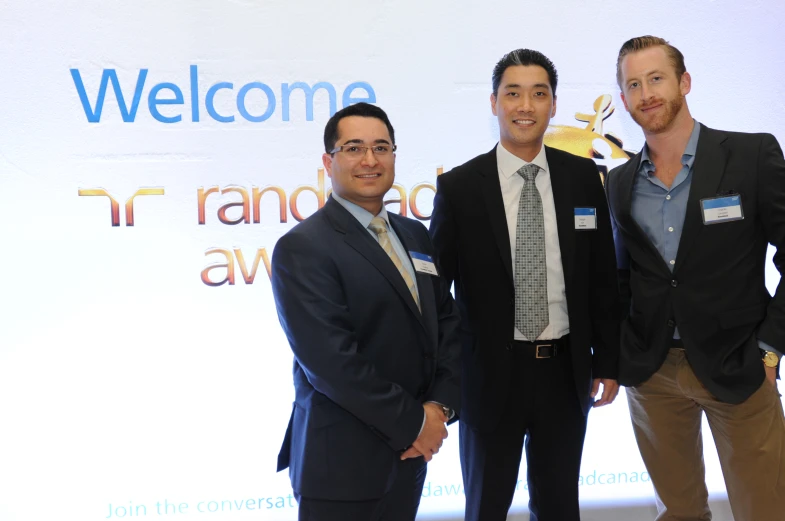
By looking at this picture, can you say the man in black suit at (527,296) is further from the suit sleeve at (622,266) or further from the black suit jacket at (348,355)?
the black suit jacket at (348,355)

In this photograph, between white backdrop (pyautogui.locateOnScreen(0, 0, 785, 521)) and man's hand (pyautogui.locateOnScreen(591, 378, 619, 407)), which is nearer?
man's hand (pyautogui.locateOnScreen(591, 378, 619, 407))

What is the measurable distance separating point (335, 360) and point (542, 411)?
0.81 m

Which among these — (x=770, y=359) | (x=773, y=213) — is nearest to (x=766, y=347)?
(x=770, y=359)

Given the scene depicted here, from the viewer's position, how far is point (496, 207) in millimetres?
2158

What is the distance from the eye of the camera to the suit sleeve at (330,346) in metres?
1.69

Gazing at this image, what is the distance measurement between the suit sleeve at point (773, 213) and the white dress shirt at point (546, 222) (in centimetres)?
64

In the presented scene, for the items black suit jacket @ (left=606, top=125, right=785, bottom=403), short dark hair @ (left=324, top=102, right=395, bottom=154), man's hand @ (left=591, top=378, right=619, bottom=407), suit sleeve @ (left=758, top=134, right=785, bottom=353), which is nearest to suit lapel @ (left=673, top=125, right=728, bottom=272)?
black suit jacket @ (left=606, top=125, right=785, bottom=403)

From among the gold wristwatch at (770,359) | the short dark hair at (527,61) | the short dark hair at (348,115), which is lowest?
the gold wristwatch at (770,359)

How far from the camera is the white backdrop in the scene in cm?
276

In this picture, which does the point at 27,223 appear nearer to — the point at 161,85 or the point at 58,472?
the point at 161,85

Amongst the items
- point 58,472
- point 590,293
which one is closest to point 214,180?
point 58,472

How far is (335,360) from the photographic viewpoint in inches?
66.1

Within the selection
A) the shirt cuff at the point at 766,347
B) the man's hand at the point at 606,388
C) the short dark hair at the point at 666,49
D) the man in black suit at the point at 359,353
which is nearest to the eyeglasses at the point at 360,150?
the man in black suit at the point at 359,353

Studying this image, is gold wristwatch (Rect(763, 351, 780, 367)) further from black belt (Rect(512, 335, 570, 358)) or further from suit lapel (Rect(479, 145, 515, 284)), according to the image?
suit lapel (Rect(479, 145, 515, 284))
